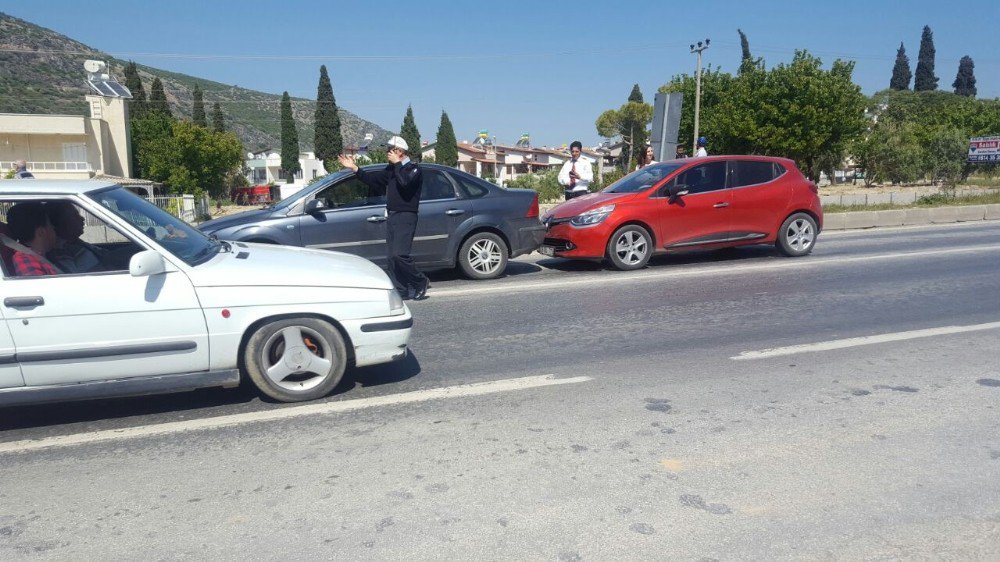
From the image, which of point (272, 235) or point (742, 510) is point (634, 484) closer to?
point (742, 510)

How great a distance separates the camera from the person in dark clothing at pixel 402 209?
812 centimetres

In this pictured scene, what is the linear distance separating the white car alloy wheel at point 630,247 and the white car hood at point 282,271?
549 cm

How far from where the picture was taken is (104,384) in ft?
14.4

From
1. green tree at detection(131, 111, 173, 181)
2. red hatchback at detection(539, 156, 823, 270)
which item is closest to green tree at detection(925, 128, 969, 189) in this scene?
red hatchback at detection(539, 156, 823, 270)

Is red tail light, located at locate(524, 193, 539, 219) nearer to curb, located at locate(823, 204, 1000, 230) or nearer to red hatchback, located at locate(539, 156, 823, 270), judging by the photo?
red hatchback, located at locate(539, 156, 823, 270)

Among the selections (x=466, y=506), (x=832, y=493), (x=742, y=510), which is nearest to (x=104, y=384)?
(x=466, y=506)

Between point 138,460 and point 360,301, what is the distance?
5.18ft

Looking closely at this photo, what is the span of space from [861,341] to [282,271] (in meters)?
4.76

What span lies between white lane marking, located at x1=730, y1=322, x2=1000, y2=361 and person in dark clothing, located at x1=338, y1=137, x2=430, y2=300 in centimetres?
390

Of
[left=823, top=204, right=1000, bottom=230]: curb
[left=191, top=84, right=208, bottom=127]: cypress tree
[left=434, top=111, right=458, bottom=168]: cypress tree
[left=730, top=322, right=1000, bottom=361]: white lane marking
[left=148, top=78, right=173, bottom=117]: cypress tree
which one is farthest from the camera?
[left=434, top=111, right=458, bottom=168]: cypress tree

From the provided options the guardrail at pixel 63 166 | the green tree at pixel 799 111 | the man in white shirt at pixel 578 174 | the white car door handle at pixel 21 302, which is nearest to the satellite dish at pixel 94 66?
the guardrail at pixel 63 166

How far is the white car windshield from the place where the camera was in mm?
4695

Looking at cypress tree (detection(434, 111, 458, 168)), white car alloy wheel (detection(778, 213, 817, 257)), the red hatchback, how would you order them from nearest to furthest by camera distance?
A: 1. the red hatchback
2. white car alloy wheel (detection(778, 213, 817, 257))
3. cypress tree (detection(434, 111, 458, 168))

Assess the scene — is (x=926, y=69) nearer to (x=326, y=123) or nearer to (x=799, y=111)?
(x=799, y=111)
